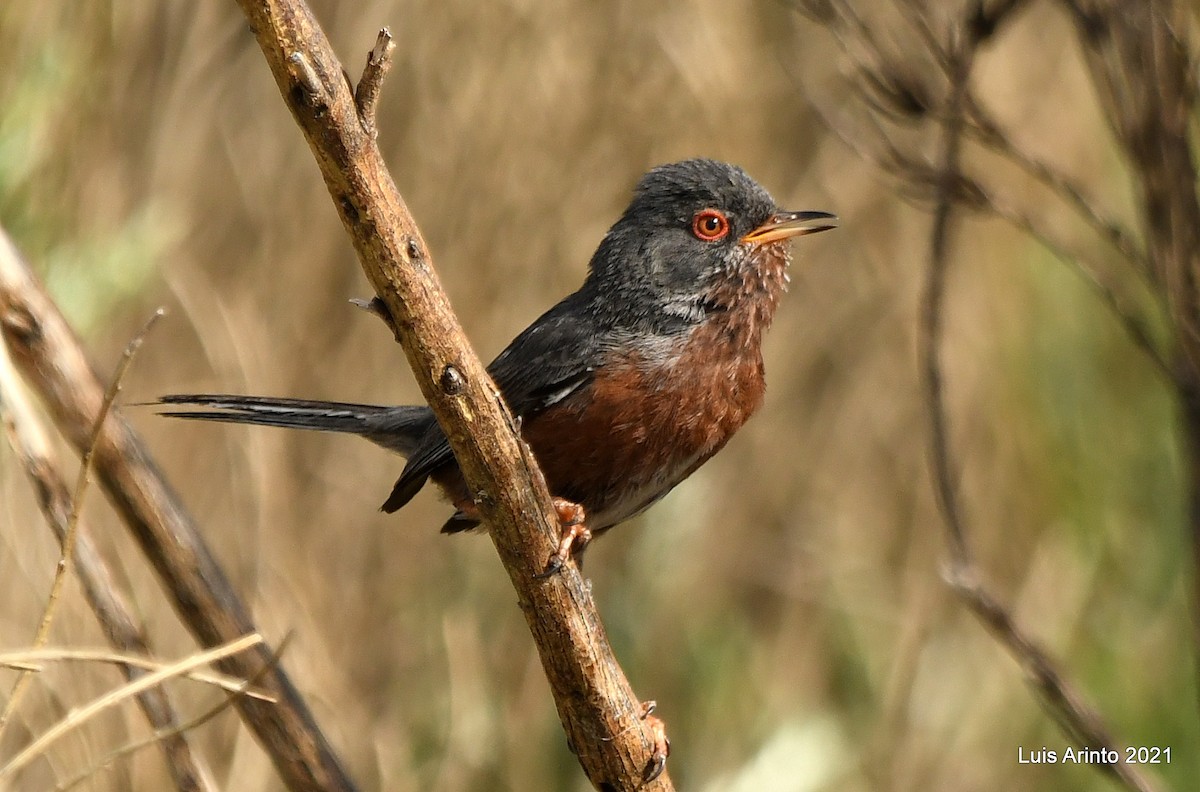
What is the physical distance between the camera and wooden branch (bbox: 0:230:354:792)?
9.55ft

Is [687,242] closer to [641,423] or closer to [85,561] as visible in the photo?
[641,423]

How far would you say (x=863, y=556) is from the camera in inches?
286

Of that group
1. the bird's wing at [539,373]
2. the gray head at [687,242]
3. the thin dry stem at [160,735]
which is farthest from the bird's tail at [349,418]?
the thin dry stem at [160,735]

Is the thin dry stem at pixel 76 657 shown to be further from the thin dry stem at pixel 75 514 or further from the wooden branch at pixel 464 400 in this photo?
the wooden branch at pixel 464 400

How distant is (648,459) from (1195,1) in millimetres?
2277

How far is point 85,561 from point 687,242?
207cm

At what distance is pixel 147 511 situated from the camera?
2.96 metres

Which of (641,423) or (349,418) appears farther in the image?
(349,418)

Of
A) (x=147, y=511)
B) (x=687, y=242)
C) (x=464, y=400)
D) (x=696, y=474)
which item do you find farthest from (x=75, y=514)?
(x=696, y=474)

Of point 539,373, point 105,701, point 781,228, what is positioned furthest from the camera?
point 781,228

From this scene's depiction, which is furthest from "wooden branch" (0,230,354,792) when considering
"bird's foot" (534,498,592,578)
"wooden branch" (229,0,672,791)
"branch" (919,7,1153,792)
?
"branch" (919,7,1153,792)

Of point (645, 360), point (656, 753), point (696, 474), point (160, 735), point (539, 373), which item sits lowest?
point (656, 753)

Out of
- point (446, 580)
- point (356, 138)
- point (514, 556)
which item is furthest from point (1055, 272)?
point (356, 138)

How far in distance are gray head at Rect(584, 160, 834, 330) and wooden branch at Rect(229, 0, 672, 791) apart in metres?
1.46
